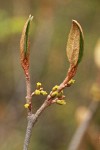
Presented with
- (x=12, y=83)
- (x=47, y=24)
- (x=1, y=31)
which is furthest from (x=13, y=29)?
(x=12, y=83)

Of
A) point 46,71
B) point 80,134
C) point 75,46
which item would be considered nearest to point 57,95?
point 75,46

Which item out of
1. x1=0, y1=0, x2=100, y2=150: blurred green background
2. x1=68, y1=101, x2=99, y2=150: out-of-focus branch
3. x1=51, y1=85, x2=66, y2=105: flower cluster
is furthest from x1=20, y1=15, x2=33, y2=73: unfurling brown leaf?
x1=0, y1=0, x2=100, y2=150: blurred green background

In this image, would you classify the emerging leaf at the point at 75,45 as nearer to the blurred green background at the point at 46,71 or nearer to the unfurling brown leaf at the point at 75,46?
the unfurling brown leaf at the point at 75,46

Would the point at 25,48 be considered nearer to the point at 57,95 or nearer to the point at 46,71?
the point at 57,95

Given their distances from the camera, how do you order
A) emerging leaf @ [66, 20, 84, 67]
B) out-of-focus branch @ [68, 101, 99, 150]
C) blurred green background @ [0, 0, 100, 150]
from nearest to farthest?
emerging leaf @ [66, 20, 84, 67], out-of-focus branch @ [68, 101, 99, 150], blurred green background @ [0, 0, 100, 150]

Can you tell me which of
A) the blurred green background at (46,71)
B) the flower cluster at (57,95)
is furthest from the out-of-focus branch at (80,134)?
the flower cluster at (57,95)

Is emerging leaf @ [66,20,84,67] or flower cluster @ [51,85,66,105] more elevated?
emerging leaf @ [66,20,84,67]

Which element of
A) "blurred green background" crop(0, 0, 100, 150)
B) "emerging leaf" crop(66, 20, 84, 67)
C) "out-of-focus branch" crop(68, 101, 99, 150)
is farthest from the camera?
"blurred green background" crop(0, 0, 100, 150)

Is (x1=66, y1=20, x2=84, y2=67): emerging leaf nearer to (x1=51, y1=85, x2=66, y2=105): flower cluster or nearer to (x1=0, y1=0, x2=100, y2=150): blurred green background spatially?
(x1=51, y1=85, x2=66, y2=105): flower cluster

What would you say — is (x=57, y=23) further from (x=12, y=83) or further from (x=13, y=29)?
(x=13, y=29)
